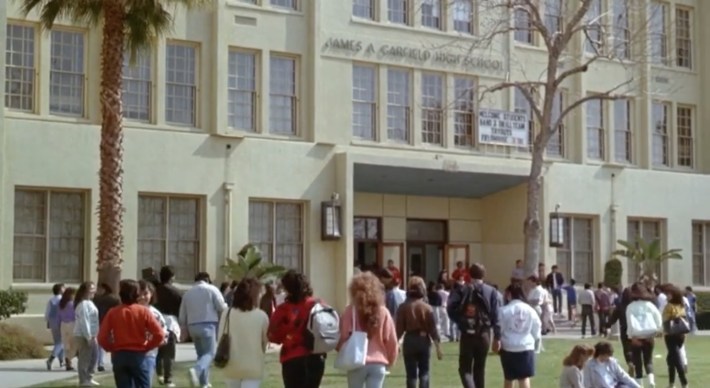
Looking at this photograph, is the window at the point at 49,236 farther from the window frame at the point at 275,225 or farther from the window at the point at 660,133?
the window at the point at 660,133

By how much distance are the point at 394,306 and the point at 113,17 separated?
26.5 ft

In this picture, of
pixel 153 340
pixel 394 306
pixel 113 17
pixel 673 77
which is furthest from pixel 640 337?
pixel 673 77

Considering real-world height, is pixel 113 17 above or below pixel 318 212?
above

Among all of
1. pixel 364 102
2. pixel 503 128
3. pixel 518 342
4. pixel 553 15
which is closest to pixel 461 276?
pixel 364 102

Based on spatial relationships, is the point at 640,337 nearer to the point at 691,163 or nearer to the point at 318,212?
the point at 318,212

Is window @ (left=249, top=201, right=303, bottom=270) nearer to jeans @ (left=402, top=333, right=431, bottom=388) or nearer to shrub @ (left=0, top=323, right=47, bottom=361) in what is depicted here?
shrub @ (left=0, top=323, right=47, bottom=361)

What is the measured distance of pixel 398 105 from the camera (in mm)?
36688

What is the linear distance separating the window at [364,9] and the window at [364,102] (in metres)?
1.42

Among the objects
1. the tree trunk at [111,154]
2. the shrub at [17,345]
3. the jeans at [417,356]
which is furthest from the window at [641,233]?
the jeans at [417,356]

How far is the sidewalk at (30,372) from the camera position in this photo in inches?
824

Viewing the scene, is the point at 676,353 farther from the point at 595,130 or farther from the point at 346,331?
the point at 595,130

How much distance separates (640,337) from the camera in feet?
62.3

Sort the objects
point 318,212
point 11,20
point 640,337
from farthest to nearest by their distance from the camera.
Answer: point 318,212 < point 11,20 < point 640,337

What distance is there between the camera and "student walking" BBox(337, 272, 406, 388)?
42.9 feet
